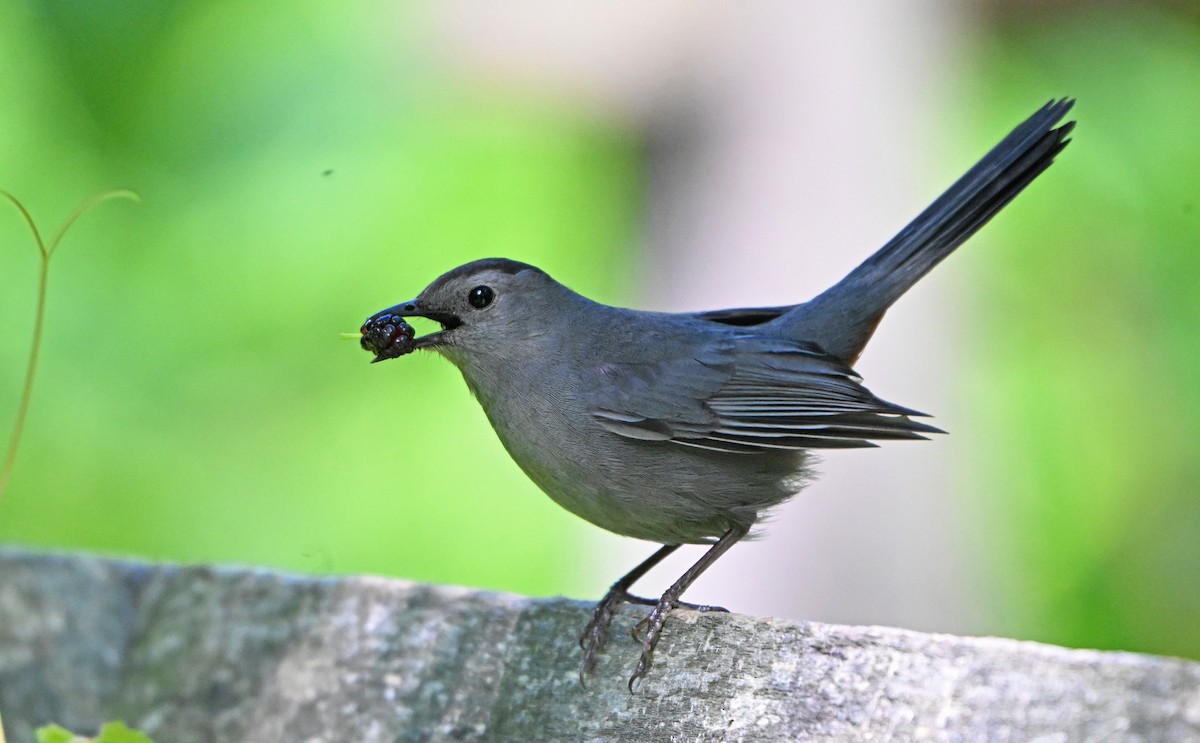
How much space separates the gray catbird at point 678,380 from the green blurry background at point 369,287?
2316 millimetres

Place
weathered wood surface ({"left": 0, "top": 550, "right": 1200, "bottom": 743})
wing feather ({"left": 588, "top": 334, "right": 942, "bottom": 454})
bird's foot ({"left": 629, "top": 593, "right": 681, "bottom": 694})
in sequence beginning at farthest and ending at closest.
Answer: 1. wing feather ({"left": 588, "top": 334, "right": 942, "bottom": 454})
2. bird's foot ({"left": 629, "top": 593, "right": 681, "bottom": 694})
3. weathered wood surface ({"left": 0, "top": 550, "right": 1200, "bottom": 743})

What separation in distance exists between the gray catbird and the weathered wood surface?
330 mm

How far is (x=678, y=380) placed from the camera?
3.02 meters

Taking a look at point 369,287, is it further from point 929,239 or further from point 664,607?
point 664,607

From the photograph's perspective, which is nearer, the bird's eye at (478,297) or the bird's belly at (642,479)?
the bird's belly at (642,479)

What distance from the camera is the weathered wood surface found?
1745mm

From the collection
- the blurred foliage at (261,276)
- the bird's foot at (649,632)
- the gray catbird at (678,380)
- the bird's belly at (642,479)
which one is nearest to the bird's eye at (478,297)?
the gray catbird at (678,380)

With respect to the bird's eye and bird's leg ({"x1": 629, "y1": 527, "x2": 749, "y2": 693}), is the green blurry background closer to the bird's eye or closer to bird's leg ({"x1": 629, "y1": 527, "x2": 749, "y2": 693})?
the bird's eye

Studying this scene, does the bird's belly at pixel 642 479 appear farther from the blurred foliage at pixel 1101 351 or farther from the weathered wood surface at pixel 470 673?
the blurred foliage at pixel 1101 351

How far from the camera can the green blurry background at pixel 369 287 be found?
17.7 feet

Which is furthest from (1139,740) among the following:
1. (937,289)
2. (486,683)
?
(937,289)

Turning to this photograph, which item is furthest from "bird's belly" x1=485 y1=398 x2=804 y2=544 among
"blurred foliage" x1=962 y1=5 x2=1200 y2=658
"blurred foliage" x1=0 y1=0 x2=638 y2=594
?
"blurred foliage" x1=0 y1=0 x2=638 y2=594

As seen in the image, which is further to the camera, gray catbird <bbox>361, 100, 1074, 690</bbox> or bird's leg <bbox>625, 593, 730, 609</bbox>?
gray catbird <bbox>361, 100, 1074, 690</bbox>

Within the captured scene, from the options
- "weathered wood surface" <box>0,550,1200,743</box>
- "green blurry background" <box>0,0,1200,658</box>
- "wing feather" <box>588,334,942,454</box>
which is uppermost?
"green blurry background" <box>0,0,1200,658</box>
